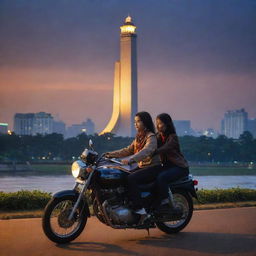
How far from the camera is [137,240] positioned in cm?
642

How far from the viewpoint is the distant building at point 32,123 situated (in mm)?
163375

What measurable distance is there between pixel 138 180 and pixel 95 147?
7844cm

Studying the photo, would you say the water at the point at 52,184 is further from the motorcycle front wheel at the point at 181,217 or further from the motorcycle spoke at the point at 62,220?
the motorcycle spoke at the point at 62,220

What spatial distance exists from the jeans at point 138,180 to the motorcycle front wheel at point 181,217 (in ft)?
1.65

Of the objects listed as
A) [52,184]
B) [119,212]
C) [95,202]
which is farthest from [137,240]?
[52,184]

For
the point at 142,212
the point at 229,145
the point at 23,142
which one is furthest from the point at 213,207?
the point at 229,145

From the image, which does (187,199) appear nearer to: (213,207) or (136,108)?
(213,207)

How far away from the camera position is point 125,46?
97.8 metres

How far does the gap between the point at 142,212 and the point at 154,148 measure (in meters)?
0.77

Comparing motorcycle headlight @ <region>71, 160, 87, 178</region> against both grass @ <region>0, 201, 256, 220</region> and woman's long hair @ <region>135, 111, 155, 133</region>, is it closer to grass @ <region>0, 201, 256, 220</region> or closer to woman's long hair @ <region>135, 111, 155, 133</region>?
woman's long hair @ <region>135, 111, 155, 133</region>

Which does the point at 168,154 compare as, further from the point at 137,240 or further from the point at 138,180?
the point at 137,240

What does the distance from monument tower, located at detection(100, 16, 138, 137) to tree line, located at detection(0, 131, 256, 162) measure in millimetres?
10003

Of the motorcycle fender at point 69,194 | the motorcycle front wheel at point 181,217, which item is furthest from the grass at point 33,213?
the motorcycle fender at point 69,194

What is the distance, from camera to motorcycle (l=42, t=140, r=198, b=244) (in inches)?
241
